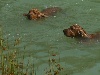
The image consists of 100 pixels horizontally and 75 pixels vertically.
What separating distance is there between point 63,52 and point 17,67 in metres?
3.31

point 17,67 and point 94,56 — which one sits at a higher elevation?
point 17,67

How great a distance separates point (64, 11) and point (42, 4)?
1.32 meters

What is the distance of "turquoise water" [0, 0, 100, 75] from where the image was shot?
10367 millimetres

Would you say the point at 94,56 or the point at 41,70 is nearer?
the point at 41,70

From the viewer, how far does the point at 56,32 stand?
12.5 metres

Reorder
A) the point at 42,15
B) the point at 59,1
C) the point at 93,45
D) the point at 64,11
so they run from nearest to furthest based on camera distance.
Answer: the point at 93,45 < the point at 42,15 < the point at 64,11 < the point at 59,1

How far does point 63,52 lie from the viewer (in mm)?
11016

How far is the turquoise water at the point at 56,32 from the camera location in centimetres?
1037

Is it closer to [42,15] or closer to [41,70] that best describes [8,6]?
[42,15]

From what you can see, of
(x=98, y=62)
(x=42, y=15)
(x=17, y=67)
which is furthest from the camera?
(x=42, y=15)

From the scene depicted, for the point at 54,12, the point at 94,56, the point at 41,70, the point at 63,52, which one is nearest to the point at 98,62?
the point at 94,56

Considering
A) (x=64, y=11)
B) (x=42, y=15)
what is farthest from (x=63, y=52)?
(x=64, y=11)

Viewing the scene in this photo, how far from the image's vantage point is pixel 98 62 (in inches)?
413

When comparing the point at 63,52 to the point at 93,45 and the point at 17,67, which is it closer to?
the point at 93,45
